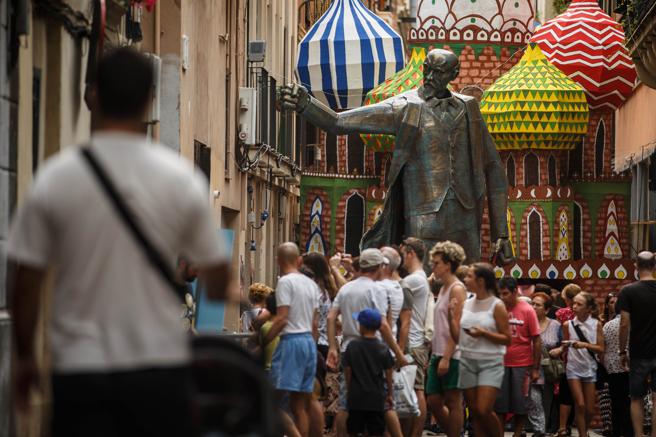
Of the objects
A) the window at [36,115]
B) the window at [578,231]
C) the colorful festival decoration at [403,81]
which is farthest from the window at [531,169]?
the window at [36,115]

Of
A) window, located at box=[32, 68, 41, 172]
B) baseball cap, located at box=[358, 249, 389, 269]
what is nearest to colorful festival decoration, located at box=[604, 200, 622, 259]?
baseball cap, located at box=[358, 249, 389, 269]

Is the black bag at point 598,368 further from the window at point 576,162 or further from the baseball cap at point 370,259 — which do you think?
the window at point 576,162

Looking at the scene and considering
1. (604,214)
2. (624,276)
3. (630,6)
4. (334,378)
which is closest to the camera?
(334,378)

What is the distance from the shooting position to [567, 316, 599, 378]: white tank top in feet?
60.4

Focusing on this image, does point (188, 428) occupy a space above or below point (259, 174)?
below

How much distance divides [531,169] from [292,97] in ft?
98.4

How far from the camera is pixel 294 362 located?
13234 mm

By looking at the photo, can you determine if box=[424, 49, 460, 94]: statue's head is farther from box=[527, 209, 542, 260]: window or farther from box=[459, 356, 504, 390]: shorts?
box=[527, 209, 542, 260]: window

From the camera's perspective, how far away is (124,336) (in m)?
5.78

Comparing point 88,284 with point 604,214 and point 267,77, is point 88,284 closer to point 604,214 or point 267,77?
point 267,77

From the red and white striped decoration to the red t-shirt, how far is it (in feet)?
87.5

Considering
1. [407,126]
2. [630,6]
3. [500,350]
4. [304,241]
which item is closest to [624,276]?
[304,241]

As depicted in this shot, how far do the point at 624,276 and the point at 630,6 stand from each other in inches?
717

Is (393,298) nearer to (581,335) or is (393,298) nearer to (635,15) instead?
(581,335)
